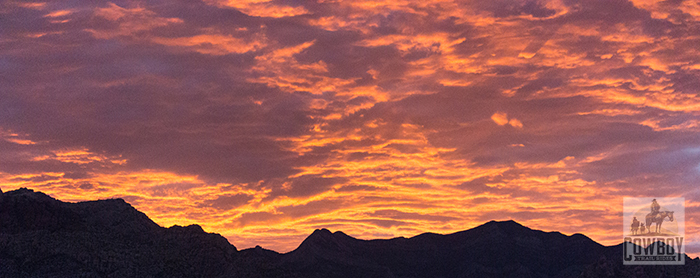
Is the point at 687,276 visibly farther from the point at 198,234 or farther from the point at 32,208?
the point at 32,208

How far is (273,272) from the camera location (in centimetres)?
17650

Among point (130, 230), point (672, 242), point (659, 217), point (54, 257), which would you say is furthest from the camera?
point (672, 242)

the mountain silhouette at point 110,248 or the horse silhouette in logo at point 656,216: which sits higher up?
the horse silhouette in logo at point 656,216

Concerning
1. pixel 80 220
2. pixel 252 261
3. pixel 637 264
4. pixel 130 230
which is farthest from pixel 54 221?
pixel 637 264

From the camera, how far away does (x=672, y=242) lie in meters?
193

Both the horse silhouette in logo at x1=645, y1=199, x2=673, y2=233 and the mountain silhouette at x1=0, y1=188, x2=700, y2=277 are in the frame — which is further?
the horse silhouette in logo at x1=645, y1=199, x2=673, y2=233

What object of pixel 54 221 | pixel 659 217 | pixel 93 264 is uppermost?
pixel 659 217

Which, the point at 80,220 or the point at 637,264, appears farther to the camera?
the point at 637,264

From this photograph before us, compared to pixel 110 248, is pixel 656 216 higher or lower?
higher

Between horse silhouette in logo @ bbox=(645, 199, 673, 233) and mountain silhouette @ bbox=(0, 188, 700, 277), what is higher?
horse silhouette in logo @ bbox=(645, 199, 673, 233)

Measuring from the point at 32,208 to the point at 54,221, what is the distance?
7.05m

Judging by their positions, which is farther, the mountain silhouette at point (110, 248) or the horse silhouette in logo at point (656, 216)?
the horse silhouette in logo at point (656, 216)

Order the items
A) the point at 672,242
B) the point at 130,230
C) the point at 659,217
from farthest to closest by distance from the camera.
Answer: the point at 672,242, the point at 130,230, the point at 659,217

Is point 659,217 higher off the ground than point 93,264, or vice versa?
point 659,217
